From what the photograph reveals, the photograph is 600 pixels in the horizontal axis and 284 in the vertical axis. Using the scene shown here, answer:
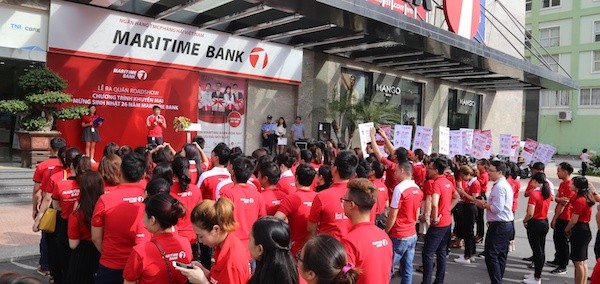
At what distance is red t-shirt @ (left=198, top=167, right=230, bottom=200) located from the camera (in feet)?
17.8

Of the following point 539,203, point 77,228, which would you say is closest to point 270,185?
point 77,228

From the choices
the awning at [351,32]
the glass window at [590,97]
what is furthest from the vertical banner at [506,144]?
the glass window at [590,97]

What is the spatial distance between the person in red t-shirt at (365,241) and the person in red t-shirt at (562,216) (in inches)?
197

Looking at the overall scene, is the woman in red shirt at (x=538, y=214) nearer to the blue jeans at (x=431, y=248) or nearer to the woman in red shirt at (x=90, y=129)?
the blue jeans at (x=431, y=248)

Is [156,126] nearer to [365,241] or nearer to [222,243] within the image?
[222,243]

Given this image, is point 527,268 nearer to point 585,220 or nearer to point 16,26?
point 585,220

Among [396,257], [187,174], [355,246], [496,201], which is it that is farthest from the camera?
[496,201]

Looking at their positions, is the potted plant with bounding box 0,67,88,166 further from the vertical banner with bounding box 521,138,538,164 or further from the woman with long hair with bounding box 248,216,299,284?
the vertical banner with bounding box 521,138,538,164

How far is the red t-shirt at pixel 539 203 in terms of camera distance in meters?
6.82

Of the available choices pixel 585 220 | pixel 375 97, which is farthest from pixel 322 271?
pixel 375 97

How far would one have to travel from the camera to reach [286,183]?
588cm

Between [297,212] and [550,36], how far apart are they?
4819 cm

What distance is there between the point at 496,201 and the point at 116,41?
1078cm

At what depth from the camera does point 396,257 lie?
17.9ft
